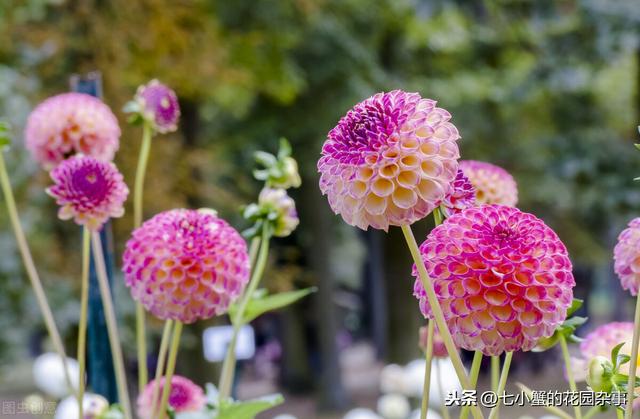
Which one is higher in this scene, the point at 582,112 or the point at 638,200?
the point at 582,112

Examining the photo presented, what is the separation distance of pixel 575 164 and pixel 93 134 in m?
5.44

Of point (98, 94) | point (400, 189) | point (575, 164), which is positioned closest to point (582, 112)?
point (575, 164)

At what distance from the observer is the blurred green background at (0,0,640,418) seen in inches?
194

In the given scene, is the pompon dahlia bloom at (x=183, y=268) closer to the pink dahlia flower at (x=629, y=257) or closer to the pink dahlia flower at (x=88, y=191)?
the pink dahlia flower at (x=88, y=191)

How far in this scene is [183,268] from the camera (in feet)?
1.96

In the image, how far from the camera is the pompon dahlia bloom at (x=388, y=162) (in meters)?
0.47

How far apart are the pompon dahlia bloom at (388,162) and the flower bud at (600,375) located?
186mm

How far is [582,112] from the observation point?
23.0 ft

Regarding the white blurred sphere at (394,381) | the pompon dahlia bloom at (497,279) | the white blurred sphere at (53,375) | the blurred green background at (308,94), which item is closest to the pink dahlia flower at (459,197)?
the pompon dahlia bloom at (497,279)

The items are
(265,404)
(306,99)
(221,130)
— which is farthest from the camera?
(221,130)

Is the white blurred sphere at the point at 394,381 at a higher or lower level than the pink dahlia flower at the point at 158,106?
lower

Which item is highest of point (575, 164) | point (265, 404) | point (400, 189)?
point (575, 164)

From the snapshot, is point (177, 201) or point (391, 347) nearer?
A: point (177, 201)

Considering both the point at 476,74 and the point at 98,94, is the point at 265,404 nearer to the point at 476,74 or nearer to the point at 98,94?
the point at 98,94
